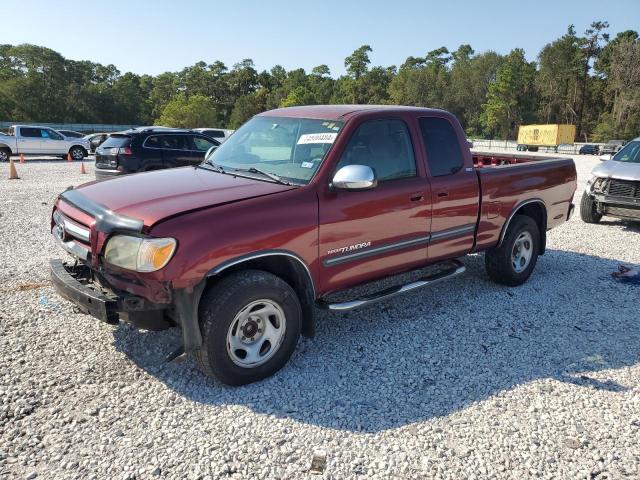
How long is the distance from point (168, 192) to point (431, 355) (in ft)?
8.08

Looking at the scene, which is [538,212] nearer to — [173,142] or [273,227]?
[273,227]

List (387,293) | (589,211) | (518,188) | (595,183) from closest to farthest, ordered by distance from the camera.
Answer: (387,293), (518,188), (595,183), (589,211)

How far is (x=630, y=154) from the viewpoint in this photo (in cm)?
988

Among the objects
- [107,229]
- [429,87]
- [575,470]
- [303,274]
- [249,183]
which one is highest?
[429,87]

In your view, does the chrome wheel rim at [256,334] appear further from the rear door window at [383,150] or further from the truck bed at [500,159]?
the truck bed at [500,159]

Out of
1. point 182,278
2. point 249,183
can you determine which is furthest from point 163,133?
point 182,278

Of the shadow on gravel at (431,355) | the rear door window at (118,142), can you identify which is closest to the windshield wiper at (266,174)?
the shadow on gravel at (431,355)

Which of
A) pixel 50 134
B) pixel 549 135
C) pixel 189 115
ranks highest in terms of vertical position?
pixel 189 115

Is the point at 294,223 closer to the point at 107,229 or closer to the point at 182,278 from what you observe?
the point at 182,278

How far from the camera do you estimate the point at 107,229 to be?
3352mm

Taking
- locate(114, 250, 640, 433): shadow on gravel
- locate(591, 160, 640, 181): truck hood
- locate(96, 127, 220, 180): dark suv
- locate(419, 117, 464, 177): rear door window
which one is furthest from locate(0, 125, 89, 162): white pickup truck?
locate(419, 117, 464, 177): rear door window

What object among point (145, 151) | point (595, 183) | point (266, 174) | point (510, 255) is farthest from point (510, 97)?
point (266, 174)

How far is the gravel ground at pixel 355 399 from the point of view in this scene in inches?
114

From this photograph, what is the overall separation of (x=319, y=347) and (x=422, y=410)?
1.16 m
